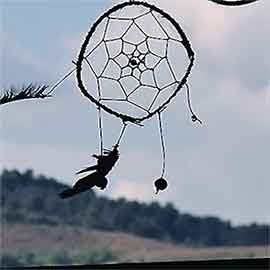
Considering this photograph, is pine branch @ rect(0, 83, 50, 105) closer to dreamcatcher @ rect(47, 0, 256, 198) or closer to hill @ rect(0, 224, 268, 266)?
dreamcatcher @ rect(47, 0, 256, 198)

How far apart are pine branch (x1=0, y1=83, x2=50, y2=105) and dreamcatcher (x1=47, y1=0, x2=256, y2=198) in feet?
0.27

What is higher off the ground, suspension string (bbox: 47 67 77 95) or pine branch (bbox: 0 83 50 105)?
suspension string (bbox: 47 67 77 95)

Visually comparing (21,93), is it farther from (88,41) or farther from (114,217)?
(114,217)

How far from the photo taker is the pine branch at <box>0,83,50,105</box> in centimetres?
151

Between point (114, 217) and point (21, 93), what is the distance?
0.80 m

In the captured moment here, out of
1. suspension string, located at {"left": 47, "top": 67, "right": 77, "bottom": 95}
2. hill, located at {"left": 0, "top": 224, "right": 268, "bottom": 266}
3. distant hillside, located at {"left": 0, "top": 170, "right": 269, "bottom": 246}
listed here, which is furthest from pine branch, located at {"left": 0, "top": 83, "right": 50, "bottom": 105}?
distant hillside, located at {"left": 0, "top": 170, "right": 269, "bottom": 246}

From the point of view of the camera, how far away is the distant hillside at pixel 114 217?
210cm

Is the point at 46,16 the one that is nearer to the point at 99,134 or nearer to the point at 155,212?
Result: the point at 99,134

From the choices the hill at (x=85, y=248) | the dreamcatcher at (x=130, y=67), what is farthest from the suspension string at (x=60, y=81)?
the hill at (x=85, y=248)

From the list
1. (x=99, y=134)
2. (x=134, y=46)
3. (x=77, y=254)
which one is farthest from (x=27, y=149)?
(x=134, y=46)

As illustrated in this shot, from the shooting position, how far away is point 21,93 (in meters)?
1.51

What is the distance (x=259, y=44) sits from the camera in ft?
6.21

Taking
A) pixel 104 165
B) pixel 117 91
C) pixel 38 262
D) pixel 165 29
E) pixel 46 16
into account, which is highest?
pixel 46 16

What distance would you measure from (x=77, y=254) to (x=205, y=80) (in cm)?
51
